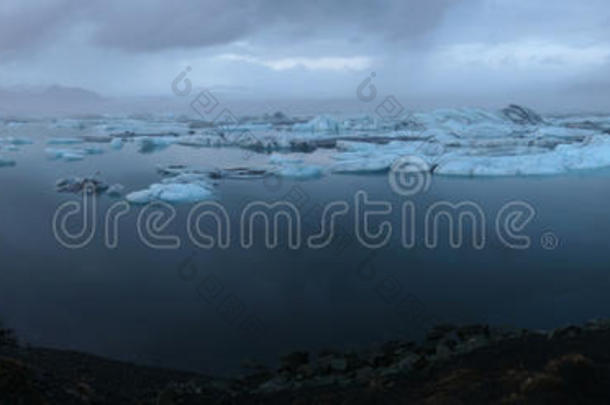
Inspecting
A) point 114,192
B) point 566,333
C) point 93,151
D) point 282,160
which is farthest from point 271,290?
point 93,151

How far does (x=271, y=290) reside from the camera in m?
7.42

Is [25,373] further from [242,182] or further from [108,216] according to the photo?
[242,182]

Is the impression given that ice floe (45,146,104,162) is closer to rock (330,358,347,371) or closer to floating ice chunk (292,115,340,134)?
floating ice chunk (292,115,340,134)

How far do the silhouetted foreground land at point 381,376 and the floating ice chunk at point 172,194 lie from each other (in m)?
5.73

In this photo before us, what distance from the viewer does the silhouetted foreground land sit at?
3.38m

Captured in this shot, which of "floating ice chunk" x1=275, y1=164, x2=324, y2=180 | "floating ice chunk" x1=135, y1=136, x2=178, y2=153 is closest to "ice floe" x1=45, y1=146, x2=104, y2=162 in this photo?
"floating ice chunk" x1=135, y1=136, x2=178, y2=153

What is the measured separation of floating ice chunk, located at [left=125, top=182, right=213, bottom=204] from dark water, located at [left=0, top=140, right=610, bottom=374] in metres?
0.74

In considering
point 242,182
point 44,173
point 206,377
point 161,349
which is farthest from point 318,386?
point 44,173

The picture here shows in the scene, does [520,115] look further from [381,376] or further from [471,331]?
[381,376]

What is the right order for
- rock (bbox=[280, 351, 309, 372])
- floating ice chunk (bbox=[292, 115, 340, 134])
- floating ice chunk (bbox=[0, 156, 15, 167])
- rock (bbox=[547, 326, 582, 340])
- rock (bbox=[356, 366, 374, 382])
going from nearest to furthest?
rock (bbox=[356, 366, 374, 382]), rock (bbox=[547, 326, 582, 340]), rock (bbox=[280, 351, 309, 372]), floating ice chunk (bbox=[0, 156, 15, 167]), floating ice chunk (bbox=[292, 115, 340, 134])

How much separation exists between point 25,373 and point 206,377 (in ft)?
6.09

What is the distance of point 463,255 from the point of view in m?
8.62

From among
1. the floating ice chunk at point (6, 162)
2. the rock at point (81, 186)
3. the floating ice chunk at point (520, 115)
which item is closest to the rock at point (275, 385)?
the rock at point (81, 186)

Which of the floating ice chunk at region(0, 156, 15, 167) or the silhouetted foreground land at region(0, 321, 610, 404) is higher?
the floating ice chunk at region(0, 156, 15, 167)
